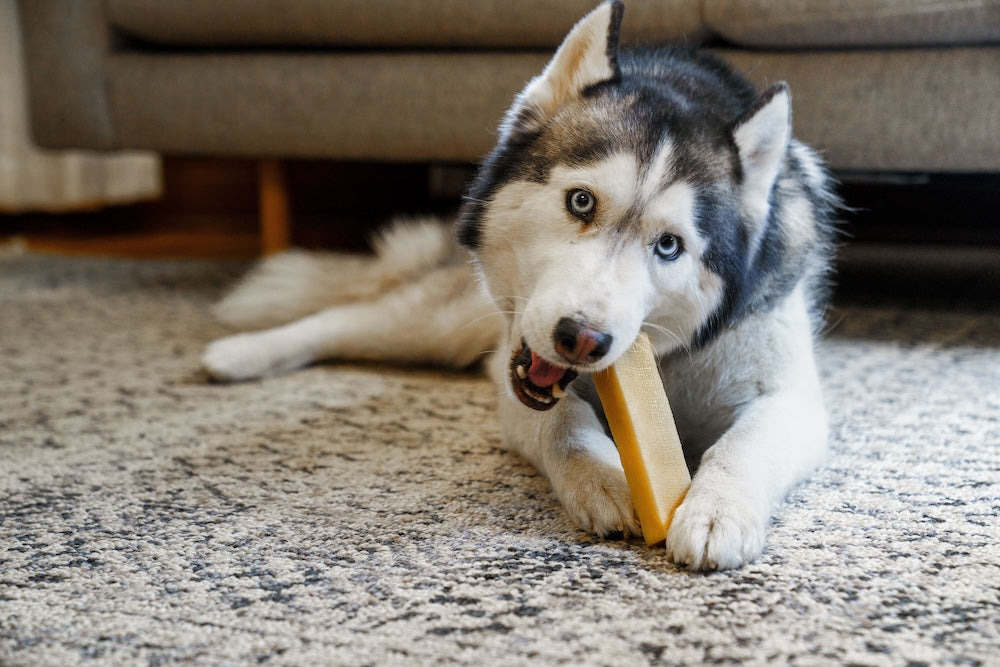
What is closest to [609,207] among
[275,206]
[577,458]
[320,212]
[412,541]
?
[577,458]

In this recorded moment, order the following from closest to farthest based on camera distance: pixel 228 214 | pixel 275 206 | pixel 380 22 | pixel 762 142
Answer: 1. pixel 762 142
2. pixel 380 22
3. pixel 275 206
4. pixel 228 214

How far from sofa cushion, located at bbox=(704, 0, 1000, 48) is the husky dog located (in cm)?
56

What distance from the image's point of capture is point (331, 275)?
2252 millimetres

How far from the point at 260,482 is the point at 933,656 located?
0.88 metres

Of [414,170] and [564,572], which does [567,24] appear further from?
[414,170]

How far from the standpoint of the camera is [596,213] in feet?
3.89

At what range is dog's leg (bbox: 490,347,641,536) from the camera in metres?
1.13

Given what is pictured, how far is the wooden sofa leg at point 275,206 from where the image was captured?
2.95 meters

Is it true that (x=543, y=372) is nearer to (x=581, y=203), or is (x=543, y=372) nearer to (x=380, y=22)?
(x=581, y=203)

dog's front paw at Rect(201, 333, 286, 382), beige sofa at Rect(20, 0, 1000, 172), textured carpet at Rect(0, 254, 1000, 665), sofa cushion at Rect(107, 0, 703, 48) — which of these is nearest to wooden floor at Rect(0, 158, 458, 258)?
beige sofa at Rect(20, 0, 1000, 172)

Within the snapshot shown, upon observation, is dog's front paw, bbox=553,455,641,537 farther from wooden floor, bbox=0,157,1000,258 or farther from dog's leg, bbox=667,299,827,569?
wooden floor, bbox=0,157,1000,258

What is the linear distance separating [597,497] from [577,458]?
0.29 ft

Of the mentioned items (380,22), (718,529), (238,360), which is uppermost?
(380,22)

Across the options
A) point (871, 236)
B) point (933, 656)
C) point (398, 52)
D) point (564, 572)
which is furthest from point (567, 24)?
point (933, 656)
